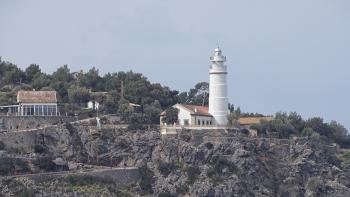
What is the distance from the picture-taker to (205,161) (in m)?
94.5

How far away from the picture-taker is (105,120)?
100750mm

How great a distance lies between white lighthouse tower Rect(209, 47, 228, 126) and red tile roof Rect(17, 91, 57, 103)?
33.9 ft

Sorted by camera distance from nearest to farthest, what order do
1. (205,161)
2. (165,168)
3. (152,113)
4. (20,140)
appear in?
1. (165,168)
2. (205,161)
3. (20,140)
4. (152,113)

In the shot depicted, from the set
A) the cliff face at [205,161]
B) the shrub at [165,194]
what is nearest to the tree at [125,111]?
the cliff face at [205,161]

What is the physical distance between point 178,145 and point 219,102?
7512 mm

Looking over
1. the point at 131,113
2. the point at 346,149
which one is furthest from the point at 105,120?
the point at 346,149

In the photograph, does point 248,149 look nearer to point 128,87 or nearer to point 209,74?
point 209,74

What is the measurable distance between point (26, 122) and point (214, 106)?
12.5m

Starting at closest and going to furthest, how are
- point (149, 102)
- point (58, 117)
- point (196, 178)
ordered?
point (196, 178)
point (58, 117)
point (149, 102)

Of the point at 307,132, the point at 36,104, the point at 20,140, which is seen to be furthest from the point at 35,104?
the point at 307,132

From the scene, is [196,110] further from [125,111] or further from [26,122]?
[26,122]

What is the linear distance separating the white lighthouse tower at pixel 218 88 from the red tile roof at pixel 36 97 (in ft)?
33.9

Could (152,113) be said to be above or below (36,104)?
below

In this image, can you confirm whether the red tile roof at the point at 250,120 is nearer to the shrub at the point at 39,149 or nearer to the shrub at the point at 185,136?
the shrub at the point at 185,136
